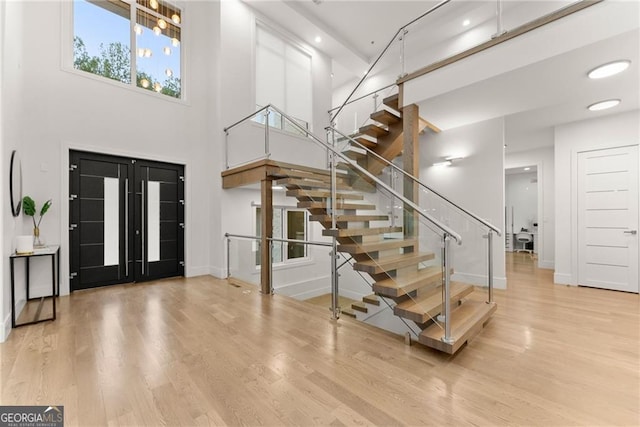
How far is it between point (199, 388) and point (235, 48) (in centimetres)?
652

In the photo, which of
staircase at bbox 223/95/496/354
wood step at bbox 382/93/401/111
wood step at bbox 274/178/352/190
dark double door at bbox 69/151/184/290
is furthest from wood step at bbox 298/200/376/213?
dark double door at bbox 69/151/184/290

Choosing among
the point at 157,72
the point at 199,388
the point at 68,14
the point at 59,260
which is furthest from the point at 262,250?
the point at 68,14

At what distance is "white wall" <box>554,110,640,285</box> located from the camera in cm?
511

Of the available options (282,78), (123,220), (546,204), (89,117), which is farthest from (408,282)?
(546,204)

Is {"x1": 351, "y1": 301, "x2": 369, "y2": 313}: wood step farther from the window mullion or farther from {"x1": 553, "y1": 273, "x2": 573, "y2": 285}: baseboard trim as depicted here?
the window mullion

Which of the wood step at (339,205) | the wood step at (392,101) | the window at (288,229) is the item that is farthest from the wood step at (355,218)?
the wood step at (392,101)

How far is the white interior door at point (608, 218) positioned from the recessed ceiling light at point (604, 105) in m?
0.98

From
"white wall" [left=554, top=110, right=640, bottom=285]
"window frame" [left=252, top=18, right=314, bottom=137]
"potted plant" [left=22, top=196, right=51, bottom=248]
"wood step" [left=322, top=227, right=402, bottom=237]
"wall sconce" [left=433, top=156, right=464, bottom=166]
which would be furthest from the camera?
"window frame" [left=252, top=18, right=314, bottom=137]

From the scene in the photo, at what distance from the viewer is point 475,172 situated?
18.5ft

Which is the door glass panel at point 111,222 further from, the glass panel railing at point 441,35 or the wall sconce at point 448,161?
the wall sconce at point 448,161

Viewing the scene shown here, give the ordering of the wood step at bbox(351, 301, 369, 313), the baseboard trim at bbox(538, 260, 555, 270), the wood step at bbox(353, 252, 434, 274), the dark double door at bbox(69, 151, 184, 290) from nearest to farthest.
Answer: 1. the wood step at bbox(353, 252, 434, 274)
2. the wood step at bbox(351, 301, 369, 313)
3. the dark double door at bbox(69, 151, 184, 290)
4. the baseboard trim at bbox(538, 260, 555, 270)

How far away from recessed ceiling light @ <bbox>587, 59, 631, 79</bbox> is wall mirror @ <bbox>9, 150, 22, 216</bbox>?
7.09m

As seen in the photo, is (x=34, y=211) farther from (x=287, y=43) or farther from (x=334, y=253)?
(x=287, y=43)

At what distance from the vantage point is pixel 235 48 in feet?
20.2
